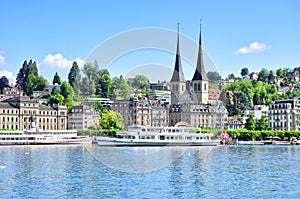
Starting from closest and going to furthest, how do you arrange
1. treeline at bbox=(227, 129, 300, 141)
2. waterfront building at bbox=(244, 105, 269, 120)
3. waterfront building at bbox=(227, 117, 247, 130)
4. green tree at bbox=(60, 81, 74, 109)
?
treeline at bbox=(227, 129, 300, 141)
waterfront building at bbox=(227, 117, 247, 130)
waterfront building at bbox=(244, 105, 269, 120)
green tree at bbox=(60, 81, 74, 109)

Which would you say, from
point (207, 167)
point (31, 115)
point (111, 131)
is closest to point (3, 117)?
point (31, 115)

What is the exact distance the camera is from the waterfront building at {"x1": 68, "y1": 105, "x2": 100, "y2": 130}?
12103cm

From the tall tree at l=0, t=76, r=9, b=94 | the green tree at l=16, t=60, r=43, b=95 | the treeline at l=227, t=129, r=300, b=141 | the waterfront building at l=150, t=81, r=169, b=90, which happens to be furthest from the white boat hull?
the tall tree at l=0, t=76, r=9, b=94

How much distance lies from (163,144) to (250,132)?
31.0 m

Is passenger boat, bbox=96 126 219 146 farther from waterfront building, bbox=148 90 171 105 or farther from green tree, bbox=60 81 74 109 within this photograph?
green tree, bbox=60 81 74 109

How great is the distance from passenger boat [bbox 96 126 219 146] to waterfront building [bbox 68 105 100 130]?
32511 millimetres

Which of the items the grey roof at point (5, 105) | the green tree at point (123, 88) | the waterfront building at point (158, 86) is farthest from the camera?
the waterfront building at point (158, 86)

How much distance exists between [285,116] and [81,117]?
139ft

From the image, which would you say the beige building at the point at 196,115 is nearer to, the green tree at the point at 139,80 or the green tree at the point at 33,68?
the green tree at the point at 139,80

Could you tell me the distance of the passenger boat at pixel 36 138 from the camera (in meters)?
91.6

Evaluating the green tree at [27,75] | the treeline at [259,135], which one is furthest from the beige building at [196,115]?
the green tree at [27,75]

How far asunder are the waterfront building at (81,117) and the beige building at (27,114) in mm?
1521

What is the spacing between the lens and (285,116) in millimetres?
126062

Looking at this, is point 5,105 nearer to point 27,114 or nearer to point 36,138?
point 27,114
